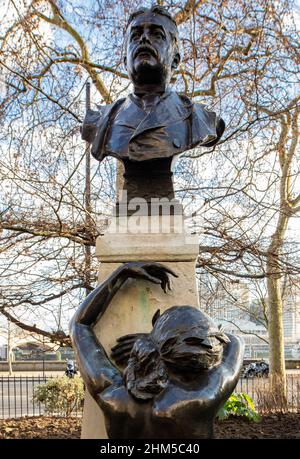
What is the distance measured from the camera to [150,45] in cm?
315

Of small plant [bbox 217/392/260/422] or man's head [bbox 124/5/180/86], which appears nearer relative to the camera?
man's head [bbox 124/5/180/86]

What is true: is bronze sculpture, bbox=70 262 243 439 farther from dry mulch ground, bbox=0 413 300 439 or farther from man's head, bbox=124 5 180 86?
dry mulch ground, bbox=0 413 300 439

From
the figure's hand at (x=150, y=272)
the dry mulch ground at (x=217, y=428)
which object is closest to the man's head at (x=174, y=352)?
the figure's hand at (x=150, y=272)

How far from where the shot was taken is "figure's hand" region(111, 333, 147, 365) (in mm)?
2516

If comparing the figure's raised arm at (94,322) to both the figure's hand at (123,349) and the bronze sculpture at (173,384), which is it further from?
the figure's hand at (123,349)

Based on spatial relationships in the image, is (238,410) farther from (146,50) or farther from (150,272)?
(146,50)

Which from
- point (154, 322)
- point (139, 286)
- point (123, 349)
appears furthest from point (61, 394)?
point (154, 322)

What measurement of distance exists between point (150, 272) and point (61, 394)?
7.05m

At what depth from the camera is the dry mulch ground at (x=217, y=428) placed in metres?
6.87

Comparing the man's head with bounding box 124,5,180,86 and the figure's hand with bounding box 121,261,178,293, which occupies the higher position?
the man's head with bounding box 124,5,180,86

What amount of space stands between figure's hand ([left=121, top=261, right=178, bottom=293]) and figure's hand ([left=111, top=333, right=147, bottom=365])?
307mm

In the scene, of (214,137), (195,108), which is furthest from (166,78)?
(214,137)

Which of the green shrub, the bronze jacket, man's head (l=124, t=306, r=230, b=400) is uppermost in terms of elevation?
the bronze jacket

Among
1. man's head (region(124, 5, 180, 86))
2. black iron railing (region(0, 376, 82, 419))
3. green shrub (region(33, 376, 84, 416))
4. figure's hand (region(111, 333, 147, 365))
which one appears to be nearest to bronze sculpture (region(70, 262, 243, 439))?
figure's hand (region(111, 333, 147, 365))
